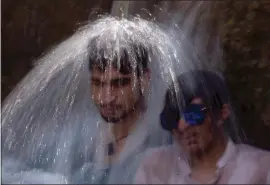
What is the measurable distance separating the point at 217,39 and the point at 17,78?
0.37 metres

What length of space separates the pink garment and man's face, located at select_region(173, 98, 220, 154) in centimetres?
2

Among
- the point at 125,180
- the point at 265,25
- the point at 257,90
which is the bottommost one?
the point at 125,180

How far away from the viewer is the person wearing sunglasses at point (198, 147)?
887 millimetres

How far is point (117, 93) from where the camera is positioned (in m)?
0.90

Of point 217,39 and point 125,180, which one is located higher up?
point 217,39

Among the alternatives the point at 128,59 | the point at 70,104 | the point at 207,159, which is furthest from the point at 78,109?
the point at 207,159

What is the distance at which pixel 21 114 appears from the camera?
37.2 inches

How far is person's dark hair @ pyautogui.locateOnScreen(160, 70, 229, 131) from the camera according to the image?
894mm

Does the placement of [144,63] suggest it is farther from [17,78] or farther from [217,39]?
[17,78]

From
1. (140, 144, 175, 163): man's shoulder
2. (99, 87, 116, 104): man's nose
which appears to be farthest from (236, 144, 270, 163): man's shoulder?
(99, 87, 116, 104): man's nose

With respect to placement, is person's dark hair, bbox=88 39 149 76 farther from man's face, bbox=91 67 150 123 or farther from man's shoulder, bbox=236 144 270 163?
man's shoulder, bbox=236 144 270 163

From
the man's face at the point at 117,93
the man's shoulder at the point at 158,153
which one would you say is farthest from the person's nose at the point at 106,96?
the man's shoulder at the point at 158,153

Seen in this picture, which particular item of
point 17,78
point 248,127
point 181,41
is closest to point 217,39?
point 181,41

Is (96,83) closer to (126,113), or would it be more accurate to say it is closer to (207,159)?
(126,113)
